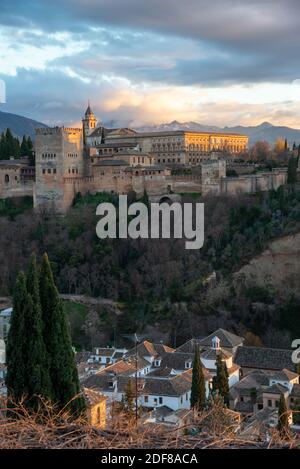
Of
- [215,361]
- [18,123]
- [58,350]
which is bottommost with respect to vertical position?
[215,361]

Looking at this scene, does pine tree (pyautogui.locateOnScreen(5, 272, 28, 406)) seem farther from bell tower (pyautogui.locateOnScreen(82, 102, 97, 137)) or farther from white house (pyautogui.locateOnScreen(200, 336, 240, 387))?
bell tower (pyautogui.locateOnScreen(82, 102, 97, 137))

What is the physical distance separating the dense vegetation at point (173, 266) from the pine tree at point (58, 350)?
716 inches

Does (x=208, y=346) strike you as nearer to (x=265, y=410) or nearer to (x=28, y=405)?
(x=265, y=410)

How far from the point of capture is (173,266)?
3269cm

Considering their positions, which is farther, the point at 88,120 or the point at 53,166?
the point at 88,120

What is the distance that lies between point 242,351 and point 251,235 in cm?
822

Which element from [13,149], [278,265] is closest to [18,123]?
[13,149]

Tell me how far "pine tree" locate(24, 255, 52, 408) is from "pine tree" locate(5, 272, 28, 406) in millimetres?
75

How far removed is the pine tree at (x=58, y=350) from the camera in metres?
10.3

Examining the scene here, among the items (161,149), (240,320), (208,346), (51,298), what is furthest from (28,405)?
(161,149)

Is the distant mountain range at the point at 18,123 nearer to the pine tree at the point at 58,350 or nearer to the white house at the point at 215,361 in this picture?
the white house at the point at 215,361

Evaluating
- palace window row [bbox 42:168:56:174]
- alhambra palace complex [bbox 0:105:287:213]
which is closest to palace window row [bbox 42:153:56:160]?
alhambra palace complex [bbox 0:105:287:213]

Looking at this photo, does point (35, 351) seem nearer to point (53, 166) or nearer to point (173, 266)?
point (173, 266)

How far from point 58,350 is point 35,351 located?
0.38m
